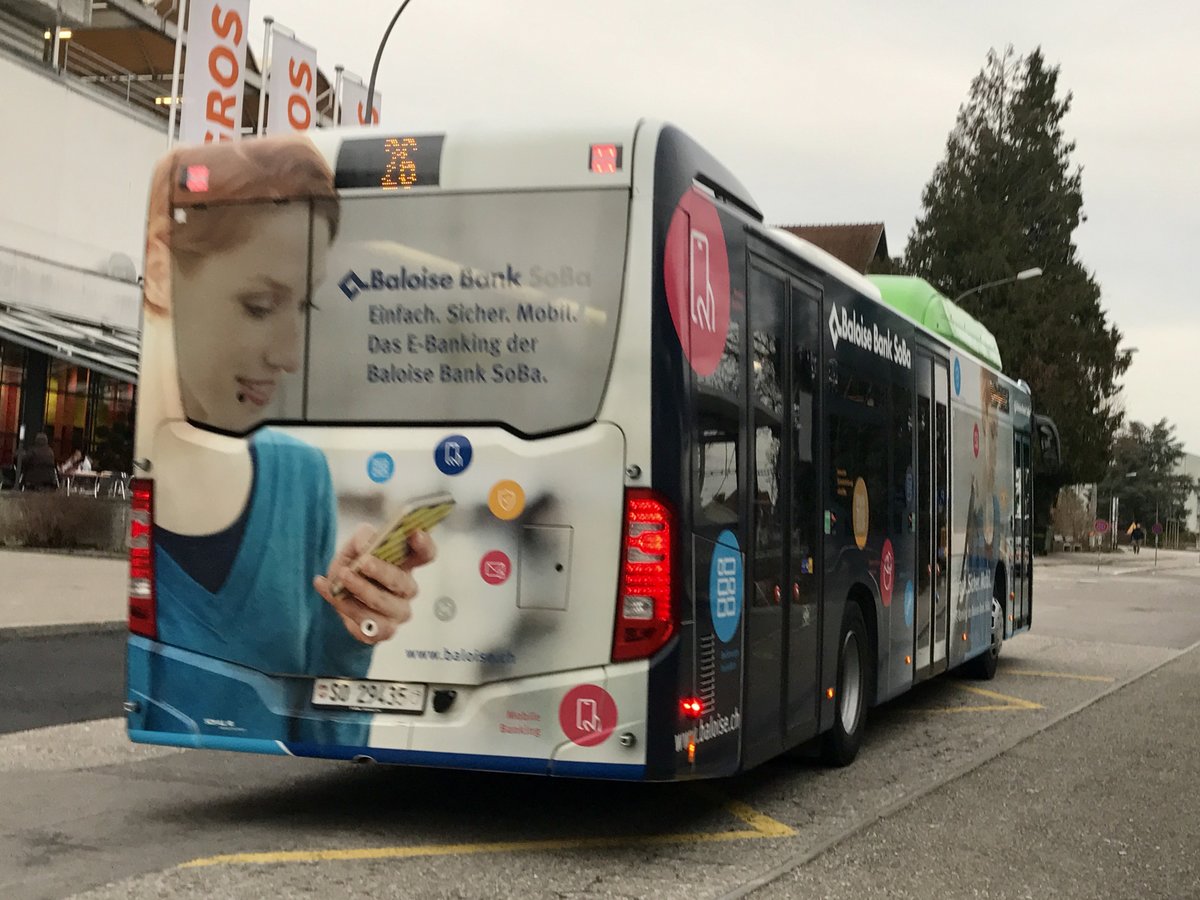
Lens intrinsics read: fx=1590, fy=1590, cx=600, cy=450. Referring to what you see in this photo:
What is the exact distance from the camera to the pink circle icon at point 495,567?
6.41 meters

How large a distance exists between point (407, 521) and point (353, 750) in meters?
0.97

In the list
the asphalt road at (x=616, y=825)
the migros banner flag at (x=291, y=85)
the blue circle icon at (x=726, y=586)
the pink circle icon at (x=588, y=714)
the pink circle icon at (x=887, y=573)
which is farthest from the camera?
the migros banner flag at (x=291, y=85)

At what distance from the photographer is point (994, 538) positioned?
13789 millimetres

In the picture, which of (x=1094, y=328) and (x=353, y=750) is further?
(x=1094, y=328)

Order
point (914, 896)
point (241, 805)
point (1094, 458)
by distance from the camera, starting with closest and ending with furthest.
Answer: point (914, 896) < point (241, 805) < point (1094, 458)

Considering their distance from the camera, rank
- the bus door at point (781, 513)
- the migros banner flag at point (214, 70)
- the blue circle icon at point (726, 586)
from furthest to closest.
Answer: the migros banner flag at point (214, 70), the bus door at point (781, 513), the blue circle icon at point (726, 586)

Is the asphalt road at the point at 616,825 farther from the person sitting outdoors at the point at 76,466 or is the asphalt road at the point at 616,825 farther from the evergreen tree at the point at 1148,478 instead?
the evergreen tree at the point at 1148,478

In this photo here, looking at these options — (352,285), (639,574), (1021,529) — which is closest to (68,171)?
(1021,529)

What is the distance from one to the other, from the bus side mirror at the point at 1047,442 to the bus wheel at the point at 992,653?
86.0 inches

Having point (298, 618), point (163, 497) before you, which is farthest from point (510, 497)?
point (163, 497)

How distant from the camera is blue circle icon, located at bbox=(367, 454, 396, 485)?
6582mm

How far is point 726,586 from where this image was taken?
676cm

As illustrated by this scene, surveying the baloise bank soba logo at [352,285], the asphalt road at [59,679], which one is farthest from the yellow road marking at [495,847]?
the asphalt road at [59,679]

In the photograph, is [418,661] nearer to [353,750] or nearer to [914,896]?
[353,750]
